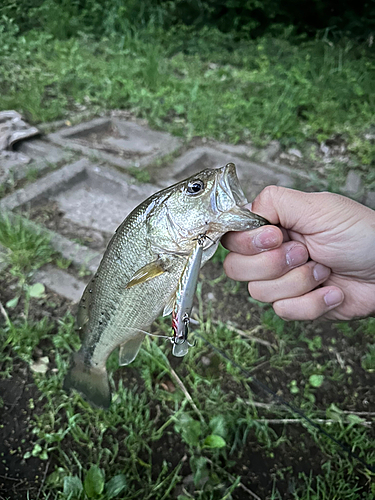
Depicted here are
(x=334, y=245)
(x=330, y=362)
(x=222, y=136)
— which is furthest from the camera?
(x=222, y=136)

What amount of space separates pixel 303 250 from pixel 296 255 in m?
0.04

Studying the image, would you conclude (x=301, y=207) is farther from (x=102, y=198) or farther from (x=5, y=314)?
(x=102, y=198)

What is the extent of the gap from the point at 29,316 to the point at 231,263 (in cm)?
154

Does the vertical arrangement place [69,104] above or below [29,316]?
above

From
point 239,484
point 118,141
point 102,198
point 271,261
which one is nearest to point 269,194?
point 271,261

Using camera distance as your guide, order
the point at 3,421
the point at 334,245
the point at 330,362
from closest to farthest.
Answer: the point at 334,245 < the point at 3,421 < the point at 330,362

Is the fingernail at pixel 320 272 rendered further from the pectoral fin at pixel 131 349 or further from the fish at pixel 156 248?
the pectoral fin at pixel 131 349

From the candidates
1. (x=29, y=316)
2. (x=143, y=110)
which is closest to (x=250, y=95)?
(x=143, y=110)

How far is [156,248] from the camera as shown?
128cm

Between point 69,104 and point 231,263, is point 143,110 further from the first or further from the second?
point 231,263

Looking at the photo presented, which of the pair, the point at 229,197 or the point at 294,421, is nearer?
the point at 229,197

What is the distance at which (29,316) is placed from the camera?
247 cm

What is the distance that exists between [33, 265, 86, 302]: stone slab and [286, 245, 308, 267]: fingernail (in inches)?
63.2

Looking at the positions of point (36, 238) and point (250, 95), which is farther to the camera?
point (250, 95)
